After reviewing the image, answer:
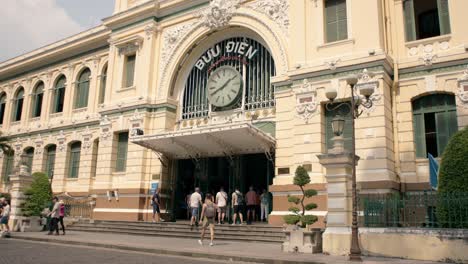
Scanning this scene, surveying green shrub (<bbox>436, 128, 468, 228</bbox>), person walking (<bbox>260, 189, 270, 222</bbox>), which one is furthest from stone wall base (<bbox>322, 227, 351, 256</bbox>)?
person walking (<bbox>260, 189, 270, 222</bbox>)

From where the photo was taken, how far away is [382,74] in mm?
16125

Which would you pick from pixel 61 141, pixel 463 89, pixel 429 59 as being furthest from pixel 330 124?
pixel 61 141

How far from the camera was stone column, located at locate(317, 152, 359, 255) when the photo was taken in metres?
12.5

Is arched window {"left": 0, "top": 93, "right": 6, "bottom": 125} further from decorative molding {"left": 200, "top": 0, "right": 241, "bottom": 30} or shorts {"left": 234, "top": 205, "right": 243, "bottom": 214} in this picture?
shorts {"left": 234, "top": 205, "right": 243, "bottom": 214}

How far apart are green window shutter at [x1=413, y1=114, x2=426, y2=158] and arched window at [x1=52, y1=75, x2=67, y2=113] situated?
23797mm

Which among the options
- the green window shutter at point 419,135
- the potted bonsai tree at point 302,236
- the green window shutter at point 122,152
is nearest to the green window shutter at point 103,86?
the green window shutter at point 122,152

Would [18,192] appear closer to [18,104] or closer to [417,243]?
[18,104]

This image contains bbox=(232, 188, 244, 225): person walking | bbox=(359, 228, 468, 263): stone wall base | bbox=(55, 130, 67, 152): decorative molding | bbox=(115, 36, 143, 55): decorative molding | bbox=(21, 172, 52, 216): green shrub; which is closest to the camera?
bbox=(359, 228, 468, 263): stone wall base

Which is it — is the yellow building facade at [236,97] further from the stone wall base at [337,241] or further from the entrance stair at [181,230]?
the entrance stair at [181,230]

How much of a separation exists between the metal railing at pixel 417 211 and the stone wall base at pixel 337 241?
2.64 ft

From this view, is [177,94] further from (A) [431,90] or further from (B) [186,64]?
(A) [431,90]

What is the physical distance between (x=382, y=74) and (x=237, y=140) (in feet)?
22.4

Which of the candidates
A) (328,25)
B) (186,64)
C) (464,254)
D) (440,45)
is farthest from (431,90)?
(186,64)

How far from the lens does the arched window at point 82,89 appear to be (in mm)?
29172
